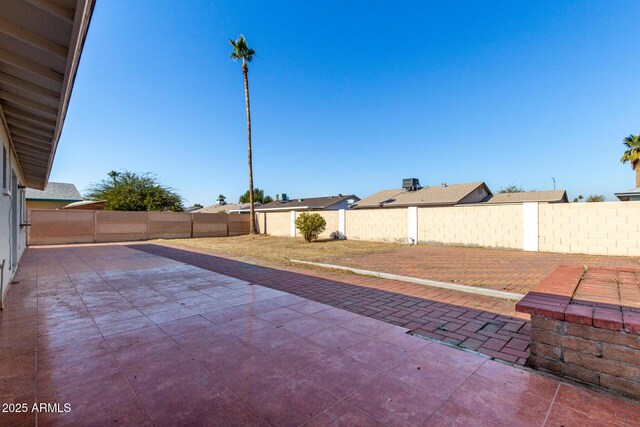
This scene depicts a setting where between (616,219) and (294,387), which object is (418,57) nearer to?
(616,219)

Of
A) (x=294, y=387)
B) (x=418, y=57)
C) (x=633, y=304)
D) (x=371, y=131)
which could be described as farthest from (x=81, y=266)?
(x=371, y=131)

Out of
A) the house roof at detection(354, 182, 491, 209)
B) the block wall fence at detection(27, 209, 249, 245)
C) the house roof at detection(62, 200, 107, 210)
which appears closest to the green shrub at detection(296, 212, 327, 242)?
the block wall fence at detection(27, 209, 249, 245)

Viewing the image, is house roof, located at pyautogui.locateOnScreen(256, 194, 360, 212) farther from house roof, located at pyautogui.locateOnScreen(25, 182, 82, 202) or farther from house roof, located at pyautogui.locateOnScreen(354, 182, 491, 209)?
house roof, located at pyautogui.locateOnScreen(25, 182, 82, 202)

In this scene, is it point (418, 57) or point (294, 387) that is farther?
point (418, 57)

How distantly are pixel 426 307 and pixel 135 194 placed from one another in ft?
90.6

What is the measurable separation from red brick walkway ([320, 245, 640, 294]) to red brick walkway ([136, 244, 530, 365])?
3.73 feet

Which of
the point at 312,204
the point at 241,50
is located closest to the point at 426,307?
the point at 241,50

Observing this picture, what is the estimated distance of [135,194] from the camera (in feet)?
80.6

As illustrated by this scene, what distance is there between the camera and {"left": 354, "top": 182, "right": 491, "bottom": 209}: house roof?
24062 mm

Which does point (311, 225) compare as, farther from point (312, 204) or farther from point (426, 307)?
point (312, 204)

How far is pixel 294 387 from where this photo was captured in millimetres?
2129

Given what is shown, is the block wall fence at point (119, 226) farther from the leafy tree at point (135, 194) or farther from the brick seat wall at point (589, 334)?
the brick seat wall at point (589, 334)

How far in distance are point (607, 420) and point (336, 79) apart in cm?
1825

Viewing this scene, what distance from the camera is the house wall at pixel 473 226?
1055 cm
